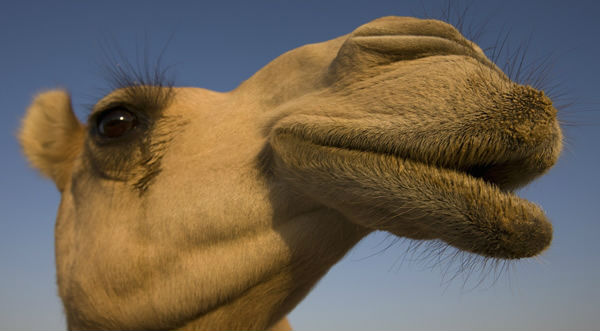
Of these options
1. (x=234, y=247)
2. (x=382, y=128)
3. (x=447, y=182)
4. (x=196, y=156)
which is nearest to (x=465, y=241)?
(x=447, y=182)

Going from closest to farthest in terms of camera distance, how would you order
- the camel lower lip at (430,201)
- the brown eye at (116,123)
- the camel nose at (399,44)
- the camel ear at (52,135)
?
the camel lower lip at (430,201), the camel nose at (399,44), the brown eye at (116,123), the camel ear at (52,135)

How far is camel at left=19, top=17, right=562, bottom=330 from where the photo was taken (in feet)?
4.19

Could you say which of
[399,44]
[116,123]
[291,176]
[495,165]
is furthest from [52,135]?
[495,165]

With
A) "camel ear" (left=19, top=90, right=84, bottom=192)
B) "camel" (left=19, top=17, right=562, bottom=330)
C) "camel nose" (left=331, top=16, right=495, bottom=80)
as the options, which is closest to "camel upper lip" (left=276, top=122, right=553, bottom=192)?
"camel" (left=19, top=17, right=562, bottom=330)

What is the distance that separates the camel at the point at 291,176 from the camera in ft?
4.19

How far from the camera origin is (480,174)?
133 cm

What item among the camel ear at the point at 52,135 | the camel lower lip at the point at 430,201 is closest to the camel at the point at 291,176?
the camel lower lip at the point at 430,201

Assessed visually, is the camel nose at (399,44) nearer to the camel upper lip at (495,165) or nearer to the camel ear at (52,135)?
the camel upper lip at (495,165)

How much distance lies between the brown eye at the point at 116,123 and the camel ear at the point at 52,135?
62 cm

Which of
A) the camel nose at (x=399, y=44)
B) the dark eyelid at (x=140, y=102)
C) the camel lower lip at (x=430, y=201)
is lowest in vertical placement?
the camel lower lip at (x=430, y=201)

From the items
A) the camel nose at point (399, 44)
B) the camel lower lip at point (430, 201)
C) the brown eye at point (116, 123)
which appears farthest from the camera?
the brown eye at point (116, 123)

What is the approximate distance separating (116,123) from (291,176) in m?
1.11

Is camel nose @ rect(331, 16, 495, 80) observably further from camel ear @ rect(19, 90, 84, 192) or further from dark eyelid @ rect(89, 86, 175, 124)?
camel ear @ rect(19, 90, 84, 192)

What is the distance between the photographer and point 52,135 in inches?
109
